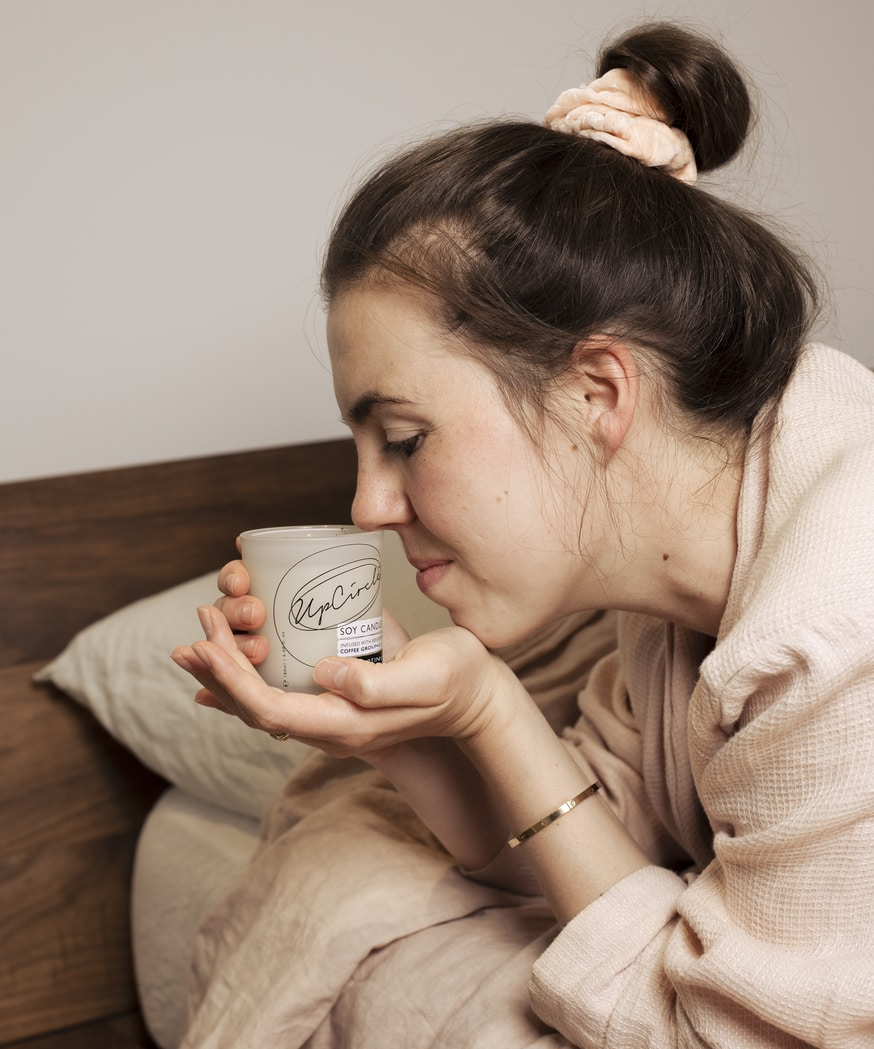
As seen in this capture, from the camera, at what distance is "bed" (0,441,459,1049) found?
1404 mm

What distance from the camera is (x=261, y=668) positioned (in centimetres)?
87

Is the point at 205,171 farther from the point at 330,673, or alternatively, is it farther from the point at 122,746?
the point at 330,673

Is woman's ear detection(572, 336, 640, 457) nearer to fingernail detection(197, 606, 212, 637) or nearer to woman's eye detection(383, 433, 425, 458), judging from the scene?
woman's eye detection(383, 433, 425, 458)

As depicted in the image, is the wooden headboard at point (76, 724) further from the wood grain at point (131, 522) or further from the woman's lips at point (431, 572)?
the woman's lips at point (431, 572)

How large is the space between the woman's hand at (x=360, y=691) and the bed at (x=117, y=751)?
0.41 metres

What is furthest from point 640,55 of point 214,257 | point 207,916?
point 207,916

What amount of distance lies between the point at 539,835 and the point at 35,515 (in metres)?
0.87

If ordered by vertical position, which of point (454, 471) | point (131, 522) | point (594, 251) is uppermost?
point (594, 251)

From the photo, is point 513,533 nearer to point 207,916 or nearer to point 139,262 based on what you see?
point 207,916

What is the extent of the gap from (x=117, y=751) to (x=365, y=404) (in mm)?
872

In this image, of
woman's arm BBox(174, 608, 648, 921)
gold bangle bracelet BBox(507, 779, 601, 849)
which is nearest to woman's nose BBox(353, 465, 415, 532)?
woman's arm BBox(174, 608, 648, 921)

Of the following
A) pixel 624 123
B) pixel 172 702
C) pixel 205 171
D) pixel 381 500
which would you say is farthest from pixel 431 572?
pixel 205 171

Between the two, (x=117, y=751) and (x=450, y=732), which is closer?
(x=450, y=732)

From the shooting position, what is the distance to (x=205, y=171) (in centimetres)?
152
